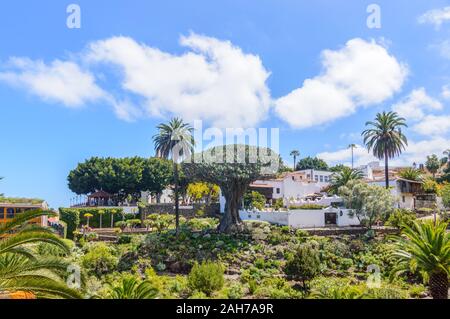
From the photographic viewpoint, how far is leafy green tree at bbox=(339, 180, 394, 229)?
37.8m

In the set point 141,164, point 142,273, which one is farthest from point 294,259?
point 141,164

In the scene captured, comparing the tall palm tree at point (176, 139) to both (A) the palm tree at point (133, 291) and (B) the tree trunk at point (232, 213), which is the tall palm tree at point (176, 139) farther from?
(A) the palm tree at point (133, 291)

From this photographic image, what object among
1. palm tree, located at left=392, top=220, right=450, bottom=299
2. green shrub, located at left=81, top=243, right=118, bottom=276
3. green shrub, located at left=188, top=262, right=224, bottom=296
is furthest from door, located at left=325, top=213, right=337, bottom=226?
palm tree, located at left=392, top=220, right=450, bottom=299

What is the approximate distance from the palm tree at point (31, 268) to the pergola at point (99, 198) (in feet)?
169

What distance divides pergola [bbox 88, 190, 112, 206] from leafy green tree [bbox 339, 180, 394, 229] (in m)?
38.5

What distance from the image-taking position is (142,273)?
2870 cm

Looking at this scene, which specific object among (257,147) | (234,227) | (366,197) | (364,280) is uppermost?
(257,147)

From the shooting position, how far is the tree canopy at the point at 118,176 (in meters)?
62.5

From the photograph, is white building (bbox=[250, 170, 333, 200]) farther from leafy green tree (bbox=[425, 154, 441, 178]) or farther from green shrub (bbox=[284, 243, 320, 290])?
green shrub (bbox=[284, 243, 320, 290])

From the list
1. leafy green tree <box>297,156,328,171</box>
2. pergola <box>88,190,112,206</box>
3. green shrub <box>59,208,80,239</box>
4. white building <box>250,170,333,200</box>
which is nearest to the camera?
green shrub <box>59,208,80,239</box>
